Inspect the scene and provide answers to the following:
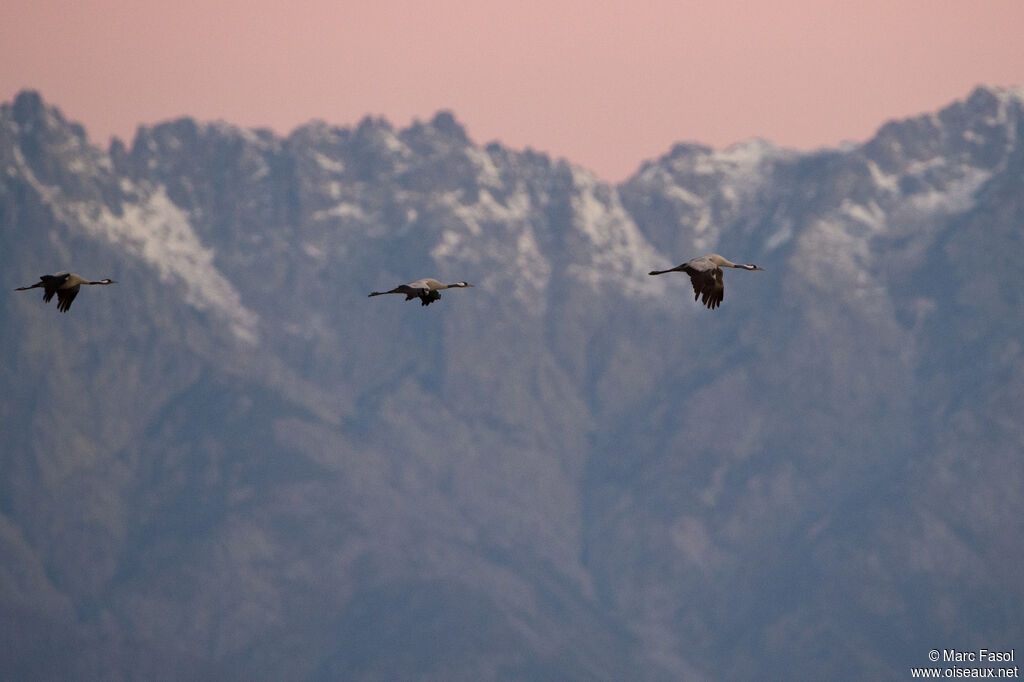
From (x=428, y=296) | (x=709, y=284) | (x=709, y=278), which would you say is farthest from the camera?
(x=428, y=296)

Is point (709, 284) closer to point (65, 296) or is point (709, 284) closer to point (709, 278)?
point (709, 278)

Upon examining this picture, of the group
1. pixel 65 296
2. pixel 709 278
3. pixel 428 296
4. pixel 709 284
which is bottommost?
pixel 709 284

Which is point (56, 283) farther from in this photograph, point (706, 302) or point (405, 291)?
point (706, 302)

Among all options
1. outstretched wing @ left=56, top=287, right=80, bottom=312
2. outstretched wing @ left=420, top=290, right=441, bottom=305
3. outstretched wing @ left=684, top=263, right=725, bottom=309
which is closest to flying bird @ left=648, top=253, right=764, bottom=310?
outstretched wing @ left=684, top=263, right=725, bottom=309

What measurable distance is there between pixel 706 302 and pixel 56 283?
37.6 m

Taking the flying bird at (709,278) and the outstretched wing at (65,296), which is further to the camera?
the outstretched wing at (65,296)

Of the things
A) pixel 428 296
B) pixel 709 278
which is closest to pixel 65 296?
pixel 428 296

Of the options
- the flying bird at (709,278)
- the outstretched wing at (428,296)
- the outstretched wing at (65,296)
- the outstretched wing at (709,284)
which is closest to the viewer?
the outstretched wing at (709,284)

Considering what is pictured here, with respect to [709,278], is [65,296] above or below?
above

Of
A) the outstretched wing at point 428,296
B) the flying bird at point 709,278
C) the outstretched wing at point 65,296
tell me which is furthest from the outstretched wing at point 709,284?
the outstretched wing at point 65,296

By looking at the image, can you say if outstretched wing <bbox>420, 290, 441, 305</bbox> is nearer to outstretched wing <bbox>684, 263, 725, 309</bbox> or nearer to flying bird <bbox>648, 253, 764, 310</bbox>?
flying bird <bbox>648, 253, 764, 310</bbox>

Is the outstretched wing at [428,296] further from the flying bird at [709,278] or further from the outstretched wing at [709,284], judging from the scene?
the outstretched wing at [709,284]

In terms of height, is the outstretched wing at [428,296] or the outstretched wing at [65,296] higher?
the outstretched wing at [65,296]

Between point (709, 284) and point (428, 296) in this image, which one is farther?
point (428, 296)
